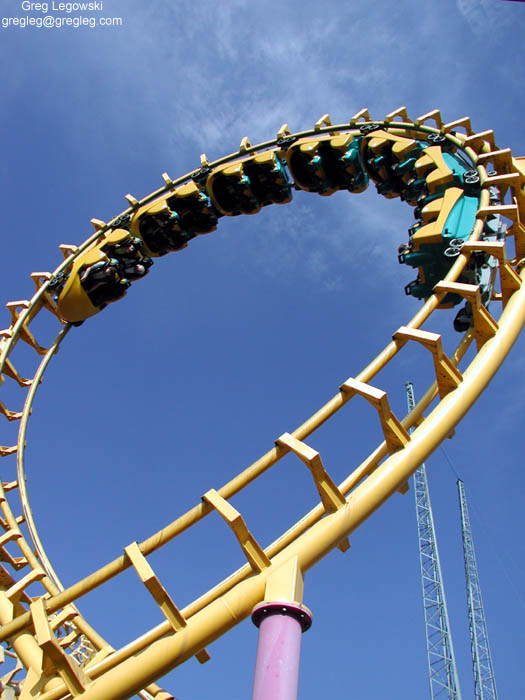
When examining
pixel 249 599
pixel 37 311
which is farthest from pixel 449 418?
pixel 37 311

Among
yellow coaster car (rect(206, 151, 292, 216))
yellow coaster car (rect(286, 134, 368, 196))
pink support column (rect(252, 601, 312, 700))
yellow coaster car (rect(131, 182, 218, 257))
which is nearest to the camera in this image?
pink support column (rect(252, 601, 312, 700))

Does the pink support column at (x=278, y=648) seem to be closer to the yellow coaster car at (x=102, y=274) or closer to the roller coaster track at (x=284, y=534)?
the roller coaster track at (x=284, y=534)

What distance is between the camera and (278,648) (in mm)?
3811

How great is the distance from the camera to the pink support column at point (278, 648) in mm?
3658

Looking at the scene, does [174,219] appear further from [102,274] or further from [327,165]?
[327,165]

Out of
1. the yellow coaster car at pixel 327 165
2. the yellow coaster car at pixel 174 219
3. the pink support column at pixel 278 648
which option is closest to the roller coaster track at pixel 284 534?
the pink support column at pixel 278 648

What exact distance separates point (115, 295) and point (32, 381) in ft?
6.84


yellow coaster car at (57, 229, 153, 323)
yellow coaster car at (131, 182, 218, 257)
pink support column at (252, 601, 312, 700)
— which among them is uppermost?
yellow coaster car at (131, 182, 218, 257)

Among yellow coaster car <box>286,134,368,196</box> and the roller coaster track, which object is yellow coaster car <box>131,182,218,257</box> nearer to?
yellow coaster car <box>286,134,368,196</box>

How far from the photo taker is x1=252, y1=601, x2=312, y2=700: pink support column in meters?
3.66

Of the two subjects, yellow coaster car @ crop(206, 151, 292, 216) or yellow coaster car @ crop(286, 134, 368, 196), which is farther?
yellow coaster car @ crop(206, 151, 292, 216)

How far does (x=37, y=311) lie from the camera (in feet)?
37.9

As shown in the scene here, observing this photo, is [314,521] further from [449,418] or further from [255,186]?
[255,186]

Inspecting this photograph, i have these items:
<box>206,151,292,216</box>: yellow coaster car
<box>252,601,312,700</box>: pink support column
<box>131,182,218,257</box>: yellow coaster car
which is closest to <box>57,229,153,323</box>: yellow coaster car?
<box>131,182,218,257</box>: yellow coaster car
